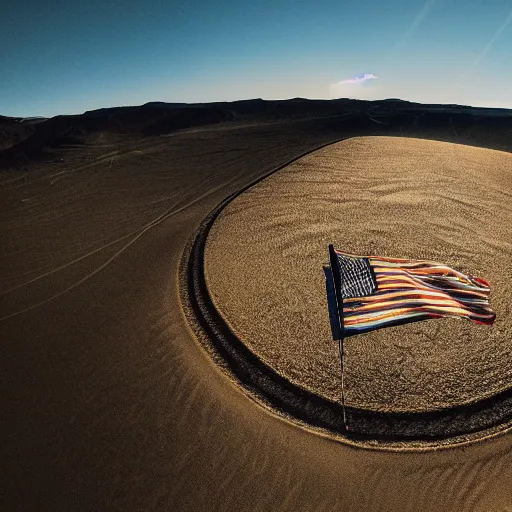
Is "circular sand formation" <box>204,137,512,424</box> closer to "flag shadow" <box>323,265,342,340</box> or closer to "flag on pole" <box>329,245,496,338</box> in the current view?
"flag shadow" <box>323,265,342,340</box>

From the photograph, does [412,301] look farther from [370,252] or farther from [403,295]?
[370,252]

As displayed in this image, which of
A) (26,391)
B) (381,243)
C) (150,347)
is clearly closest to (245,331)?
(150,347)

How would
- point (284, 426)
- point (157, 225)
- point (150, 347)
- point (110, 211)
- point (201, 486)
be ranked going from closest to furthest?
point (201, 486) → point (284, 426) → point (150, 347) → point (157, 225) → point (110, 211)

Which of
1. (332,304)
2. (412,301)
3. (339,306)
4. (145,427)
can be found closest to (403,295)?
(412,301)

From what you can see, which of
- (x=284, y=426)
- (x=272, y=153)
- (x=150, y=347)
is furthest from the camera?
(x=272, y=153)

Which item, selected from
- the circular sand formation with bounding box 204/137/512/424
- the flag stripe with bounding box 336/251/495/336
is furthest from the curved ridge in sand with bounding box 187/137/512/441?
the flag stripe with bounding box 336/251/495/336

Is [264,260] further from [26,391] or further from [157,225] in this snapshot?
[26,391]
